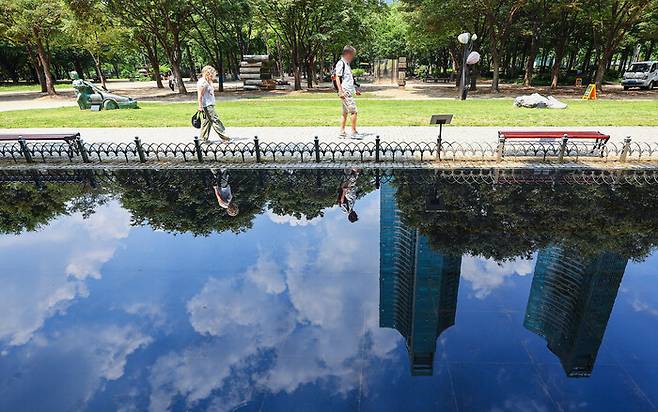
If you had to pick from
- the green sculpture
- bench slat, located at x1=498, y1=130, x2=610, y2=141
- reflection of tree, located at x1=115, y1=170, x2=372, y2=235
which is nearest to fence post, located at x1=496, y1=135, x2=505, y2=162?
bench slat, located at x1=498, y1=130, x2=610, y2=141

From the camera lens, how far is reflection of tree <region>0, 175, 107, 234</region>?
773 centimetres

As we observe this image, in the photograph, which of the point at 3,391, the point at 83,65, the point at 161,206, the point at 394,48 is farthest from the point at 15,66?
the point at 3,391

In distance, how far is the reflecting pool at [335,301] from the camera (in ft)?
12.3

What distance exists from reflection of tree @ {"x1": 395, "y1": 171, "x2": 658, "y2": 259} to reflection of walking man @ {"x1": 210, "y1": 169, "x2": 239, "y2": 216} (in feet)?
11.3

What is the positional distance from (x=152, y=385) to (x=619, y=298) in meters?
5.53

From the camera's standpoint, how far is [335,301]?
198 inches

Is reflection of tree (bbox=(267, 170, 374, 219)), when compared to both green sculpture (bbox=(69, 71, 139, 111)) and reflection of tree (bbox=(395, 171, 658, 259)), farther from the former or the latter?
green sculpture (bbox=(69, 71, 139, 111))

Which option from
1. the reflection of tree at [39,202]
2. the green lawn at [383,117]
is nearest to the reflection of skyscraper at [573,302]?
the reflection of tree at [39,202]

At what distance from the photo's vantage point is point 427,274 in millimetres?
5418

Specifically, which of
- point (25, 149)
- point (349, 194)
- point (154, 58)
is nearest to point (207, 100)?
point (25, 149)

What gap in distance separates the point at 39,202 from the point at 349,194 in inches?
268

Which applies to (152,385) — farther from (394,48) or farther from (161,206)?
(394,48)

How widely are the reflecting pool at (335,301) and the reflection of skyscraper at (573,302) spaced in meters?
0.02

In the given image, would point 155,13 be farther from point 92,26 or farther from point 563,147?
point 563,147
